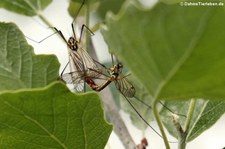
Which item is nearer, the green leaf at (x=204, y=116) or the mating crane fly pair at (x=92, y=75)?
the green leaf at (x=204, y=116)

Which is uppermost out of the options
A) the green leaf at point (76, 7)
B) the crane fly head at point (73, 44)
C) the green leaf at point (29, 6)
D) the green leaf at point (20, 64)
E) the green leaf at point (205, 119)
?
the green leaf at point (29, 6)

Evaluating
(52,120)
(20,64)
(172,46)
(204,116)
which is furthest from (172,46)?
(204,116)

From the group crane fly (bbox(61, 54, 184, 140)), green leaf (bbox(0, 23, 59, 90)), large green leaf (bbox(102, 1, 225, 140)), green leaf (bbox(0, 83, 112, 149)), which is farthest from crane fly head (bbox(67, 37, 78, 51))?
large green leaf (bbox(102, 1, 225, 140))

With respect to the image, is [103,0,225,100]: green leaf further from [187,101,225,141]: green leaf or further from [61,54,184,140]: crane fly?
[61,54,184,140]: crane fly

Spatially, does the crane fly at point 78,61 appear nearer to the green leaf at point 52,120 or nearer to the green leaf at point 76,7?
the green leaf at point 76,7

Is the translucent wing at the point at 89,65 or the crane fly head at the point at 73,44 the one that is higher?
the crane fly head at the point at 73,44

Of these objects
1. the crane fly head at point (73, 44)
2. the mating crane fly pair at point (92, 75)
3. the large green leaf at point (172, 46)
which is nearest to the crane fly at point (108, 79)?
the mating crane fly pair at point (92, 75)

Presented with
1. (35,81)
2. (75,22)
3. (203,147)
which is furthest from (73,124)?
(203,147)
